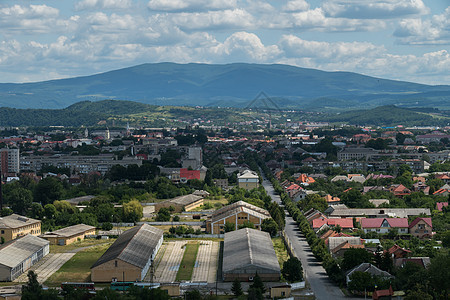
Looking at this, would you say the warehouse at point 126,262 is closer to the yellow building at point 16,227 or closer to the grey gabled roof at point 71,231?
the grey gabled roof at point 71,231

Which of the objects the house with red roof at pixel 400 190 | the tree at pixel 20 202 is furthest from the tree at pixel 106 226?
the house with red roof at pixel 400 190

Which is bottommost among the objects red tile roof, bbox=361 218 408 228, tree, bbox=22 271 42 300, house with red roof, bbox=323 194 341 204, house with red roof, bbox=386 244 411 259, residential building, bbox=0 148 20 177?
residential building, bbox=0 148 20 177

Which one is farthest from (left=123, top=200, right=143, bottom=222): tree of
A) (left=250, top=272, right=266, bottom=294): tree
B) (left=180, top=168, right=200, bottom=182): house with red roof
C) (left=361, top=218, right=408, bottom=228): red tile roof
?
(left=180, top=168, right=200, bottom=182): house with red roof

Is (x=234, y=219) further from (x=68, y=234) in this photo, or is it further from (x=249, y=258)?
(x=249, y=258)

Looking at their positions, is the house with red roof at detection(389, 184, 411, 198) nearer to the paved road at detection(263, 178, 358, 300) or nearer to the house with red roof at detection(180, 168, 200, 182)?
the paved road at detection(263, 178, 358, 300)

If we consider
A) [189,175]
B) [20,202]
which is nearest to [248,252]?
[20,202]
